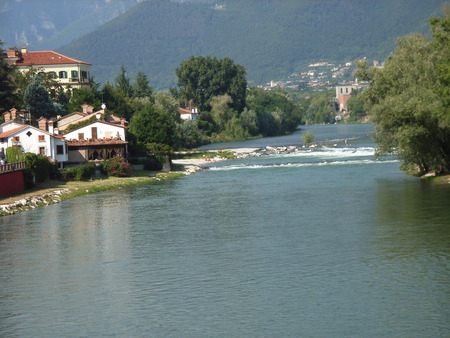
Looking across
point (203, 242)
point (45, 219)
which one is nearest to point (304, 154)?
point (45, 219)

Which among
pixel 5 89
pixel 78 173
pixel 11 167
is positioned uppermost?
pixel 5 89

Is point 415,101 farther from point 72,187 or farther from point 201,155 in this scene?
point 201,155

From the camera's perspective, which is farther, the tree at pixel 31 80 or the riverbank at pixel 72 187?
the tree at pixel 31 80

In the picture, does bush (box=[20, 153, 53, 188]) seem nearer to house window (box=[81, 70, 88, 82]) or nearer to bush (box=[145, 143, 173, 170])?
bush (box=[145, 143, 173, 170])

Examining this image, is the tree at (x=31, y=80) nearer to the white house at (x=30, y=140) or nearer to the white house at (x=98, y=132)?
the white house at (x=98, y=132)

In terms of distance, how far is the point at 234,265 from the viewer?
36.2 m

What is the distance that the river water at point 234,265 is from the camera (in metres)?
27.9

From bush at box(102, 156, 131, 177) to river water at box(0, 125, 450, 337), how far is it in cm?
1763

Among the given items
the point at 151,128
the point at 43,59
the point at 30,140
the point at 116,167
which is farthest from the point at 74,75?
the point at 30,140

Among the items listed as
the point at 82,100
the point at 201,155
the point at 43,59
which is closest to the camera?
the point at 82,100

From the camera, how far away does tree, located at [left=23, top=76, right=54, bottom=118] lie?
355 feet

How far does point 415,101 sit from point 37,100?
219 feet

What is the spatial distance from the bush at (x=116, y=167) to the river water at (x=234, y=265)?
1763cm

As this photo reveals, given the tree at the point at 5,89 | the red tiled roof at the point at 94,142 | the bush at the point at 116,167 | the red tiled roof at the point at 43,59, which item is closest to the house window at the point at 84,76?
the red tiled roof at the point at 43,59
